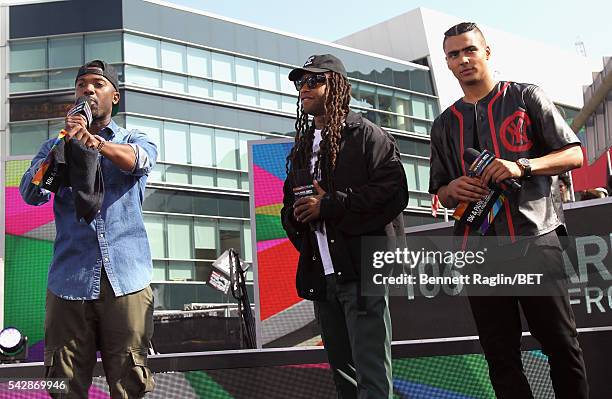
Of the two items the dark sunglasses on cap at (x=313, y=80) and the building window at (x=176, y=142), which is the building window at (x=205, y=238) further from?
the dark sunglasses on cap at (x=313, y=80)

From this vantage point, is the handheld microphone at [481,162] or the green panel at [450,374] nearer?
the handheld microphone at [481,162]

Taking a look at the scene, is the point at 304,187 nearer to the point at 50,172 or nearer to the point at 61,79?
the point at 50,172

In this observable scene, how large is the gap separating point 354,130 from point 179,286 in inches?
863

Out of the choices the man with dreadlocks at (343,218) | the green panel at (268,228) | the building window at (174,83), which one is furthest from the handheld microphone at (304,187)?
the building window at (174,83)

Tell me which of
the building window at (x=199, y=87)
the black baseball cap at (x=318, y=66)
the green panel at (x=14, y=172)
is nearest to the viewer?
the black baseball cap at (x=318, y=66)

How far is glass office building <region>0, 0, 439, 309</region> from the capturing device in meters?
24.7

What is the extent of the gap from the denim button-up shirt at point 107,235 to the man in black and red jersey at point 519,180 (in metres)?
1.24

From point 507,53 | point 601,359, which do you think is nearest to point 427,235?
point 601,359

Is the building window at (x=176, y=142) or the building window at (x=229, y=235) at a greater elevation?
the building window at (x=176, y=142)

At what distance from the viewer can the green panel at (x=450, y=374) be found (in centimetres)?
372

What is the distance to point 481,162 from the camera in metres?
2.68

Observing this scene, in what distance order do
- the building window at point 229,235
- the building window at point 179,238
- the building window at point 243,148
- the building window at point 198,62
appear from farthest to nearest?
the building window at point 243,148, the building window at point 198,62, the building window at point 229,235, the building window at point 179,238

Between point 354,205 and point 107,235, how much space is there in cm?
98

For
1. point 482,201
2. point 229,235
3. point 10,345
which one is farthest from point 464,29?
point 229,235
